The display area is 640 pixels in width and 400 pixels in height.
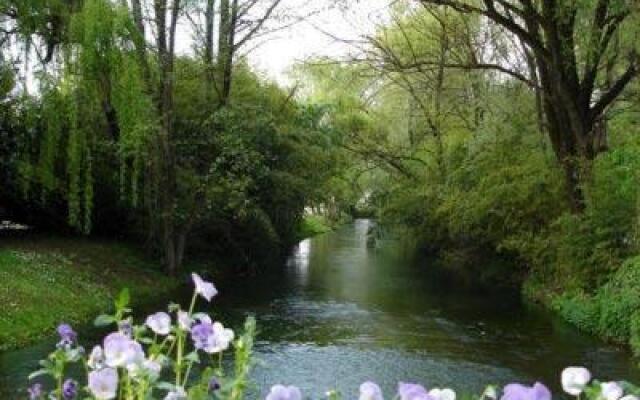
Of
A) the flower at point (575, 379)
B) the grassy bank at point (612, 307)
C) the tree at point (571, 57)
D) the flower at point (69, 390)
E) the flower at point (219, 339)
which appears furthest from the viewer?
the tree at point (571, 57)

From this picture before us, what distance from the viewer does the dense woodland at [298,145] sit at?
703 inches

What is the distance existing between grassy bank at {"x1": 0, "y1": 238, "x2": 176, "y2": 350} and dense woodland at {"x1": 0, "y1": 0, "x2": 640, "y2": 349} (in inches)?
33.1

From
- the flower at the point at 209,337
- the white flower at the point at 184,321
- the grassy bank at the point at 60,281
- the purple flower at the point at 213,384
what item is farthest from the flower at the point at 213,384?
the grassy bank at the point at 60,281

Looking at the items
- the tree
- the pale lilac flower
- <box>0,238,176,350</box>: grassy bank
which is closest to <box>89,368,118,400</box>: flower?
the pale lilac flower

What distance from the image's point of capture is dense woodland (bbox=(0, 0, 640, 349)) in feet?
58.6

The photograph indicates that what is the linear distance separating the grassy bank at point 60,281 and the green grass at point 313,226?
22.3 meters

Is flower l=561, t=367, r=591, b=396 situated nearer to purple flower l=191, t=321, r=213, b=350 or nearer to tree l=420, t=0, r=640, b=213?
purple flower l=191, t=321, r=213, b=350

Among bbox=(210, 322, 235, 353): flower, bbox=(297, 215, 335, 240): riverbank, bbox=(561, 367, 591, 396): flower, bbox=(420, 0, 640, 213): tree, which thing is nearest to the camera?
Answer: bbox=(561, 367, 591, 396): flower

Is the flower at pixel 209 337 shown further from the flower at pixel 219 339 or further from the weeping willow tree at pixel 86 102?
the weeping willow tree at pixel 86 102

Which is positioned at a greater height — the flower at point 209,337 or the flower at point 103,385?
the flower at point 209,337

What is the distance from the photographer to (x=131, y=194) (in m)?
21.6

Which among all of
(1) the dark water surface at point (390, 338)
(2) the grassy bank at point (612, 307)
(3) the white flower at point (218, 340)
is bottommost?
(1) the dark water surface at point (390, 338)

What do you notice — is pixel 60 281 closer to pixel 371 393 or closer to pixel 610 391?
pixel 371 393

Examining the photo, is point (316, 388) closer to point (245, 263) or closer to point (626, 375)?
point (626, 375)
